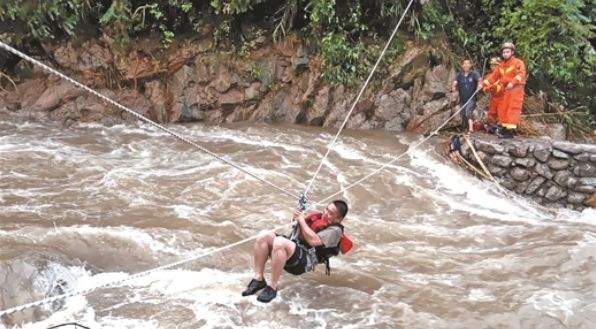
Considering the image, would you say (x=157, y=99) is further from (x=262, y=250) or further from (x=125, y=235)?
(x=262, y=250)

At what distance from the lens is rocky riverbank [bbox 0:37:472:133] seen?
408 inches

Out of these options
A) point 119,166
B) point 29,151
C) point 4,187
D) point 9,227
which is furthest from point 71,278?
point 29,151

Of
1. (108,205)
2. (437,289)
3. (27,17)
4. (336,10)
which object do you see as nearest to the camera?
(437,289)

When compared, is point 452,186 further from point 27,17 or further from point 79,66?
point 27,17

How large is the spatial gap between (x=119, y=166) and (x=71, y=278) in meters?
3.17

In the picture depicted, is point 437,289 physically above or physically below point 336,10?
below

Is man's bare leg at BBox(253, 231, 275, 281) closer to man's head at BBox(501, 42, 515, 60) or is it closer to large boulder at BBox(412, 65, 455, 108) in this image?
man's head at BBox(501, 42, 515, 60)

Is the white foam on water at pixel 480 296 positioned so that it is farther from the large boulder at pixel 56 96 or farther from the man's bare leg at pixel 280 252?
the large boulder at pixel 56 96

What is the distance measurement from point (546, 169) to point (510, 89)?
51.0 inches

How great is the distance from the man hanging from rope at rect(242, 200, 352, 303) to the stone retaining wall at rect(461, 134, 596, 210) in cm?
450

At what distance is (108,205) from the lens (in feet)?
22.2

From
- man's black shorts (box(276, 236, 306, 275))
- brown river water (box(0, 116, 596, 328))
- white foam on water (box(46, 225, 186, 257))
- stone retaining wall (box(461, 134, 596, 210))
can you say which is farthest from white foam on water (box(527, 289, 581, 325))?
stone retaining wall (box(461, 134, 596, 210))

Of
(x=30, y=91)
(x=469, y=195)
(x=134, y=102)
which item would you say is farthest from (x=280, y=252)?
(x=30, y=91)

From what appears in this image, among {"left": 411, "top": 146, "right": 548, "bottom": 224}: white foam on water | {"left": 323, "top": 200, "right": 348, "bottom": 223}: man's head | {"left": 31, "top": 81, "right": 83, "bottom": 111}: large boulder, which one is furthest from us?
{"left": 31, "top": 81, "right": 83, "bottom": 111}: large boulder
